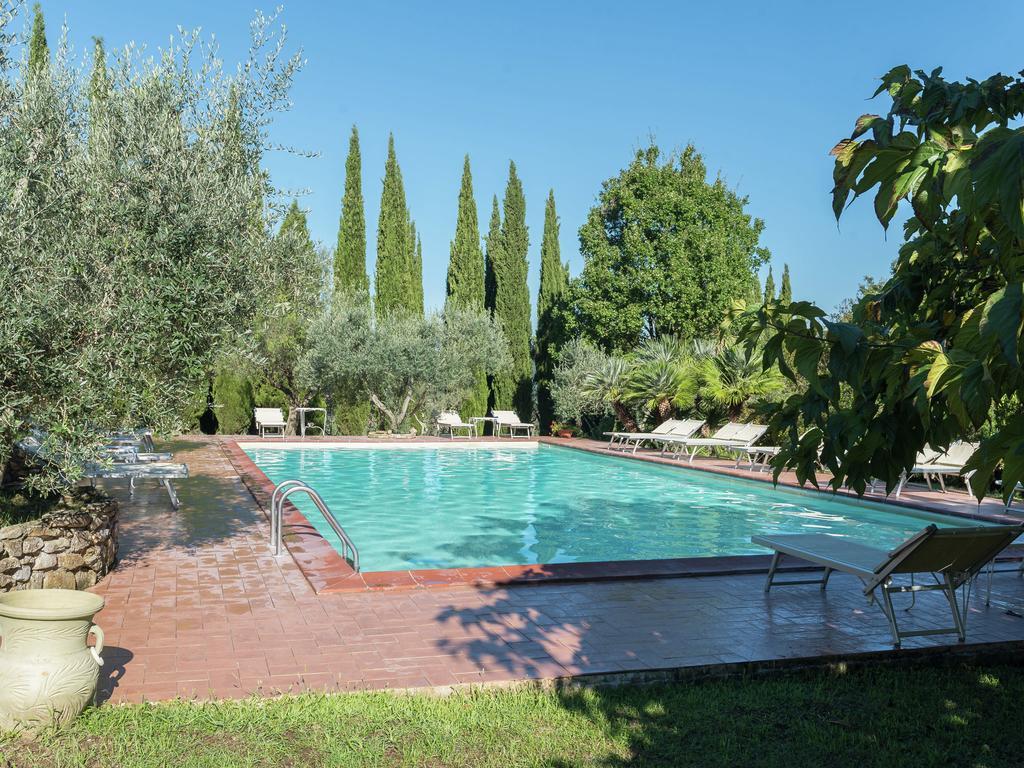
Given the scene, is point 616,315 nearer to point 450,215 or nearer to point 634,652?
point 450,215

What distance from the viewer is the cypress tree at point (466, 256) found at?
105 ft

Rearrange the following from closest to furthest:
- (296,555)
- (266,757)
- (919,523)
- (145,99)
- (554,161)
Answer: (266,757) < (145,99) < (296,555) < (919,523) < (554,161)

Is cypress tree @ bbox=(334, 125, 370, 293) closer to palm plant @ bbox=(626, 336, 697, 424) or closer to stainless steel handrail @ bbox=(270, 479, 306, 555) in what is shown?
palm plant @ bbox=(626, 336, 697, 424)

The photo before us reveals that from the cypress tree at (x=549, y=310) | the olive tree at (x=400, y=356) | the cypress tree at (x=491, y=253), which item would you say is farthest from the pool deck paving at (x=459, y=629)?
the cypress tree at (x=491, y=253)

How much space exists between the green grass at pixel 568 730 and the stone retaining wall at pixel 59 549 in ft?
8.27

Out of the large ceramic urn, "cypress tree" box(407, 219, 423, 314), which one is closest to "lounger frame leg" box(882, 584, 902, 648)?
the large ceramic urn

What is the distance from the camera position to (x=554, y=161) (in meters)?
25.2

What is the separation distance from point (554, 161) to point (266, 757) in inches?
904

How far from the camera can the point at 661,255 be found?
2608cm

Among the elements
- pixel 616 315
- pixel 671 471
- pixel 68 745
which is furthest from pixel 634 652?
pixel 616 315

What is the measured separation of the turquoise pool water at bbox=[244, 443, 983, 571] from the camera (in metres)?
10.2

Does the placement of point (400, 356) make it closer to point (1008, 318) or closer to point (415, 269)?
point (415, 269)

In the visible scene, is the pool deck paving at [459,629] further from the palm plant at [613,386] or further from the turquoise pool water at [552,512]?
the palm plant at [613,386]

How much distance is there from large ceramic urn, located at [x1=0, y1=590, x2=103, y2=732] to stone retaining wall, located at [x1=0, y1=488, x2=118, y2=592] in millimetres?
2337
